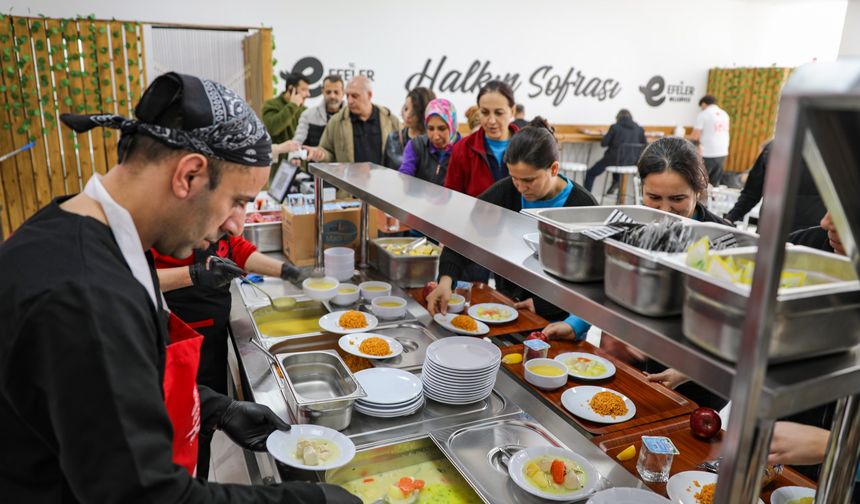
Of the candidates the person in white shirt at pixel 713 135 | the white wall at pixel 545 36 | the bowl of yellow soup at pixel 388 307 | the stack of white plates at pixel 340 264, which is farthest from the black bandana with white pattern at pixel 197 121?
the person in white shirt at pixel 713 135

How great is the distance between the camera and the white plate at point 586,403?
5.36ft

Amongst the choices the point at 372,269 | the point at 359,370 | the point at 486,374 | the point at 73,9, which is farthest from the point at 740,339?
the point at 73,9

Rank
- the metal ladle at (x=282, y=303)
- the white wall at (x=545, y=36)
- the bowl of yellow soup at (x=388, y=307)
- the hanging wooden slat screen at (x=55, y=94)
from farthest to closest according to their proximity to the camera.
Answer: the white wall at (x=545, y=36), the hanging wooden slat screen at (x=55, y=94), the metal ladle at (x=282, y=303), the bowl of yellow soup at (x=388, y=307)

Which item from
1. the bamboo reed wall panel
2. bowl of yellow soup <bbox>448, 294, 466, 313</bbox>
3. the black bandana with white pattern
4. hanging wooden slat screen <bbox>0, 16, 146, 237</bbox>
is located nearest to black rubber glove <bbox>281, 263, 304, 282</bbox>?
bowl of yellow soup <bbox>448, 294, 466, 313</bbox>

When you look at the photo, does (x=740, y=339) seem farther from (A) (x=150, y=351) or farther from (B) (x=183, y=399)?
(B) (x=183, y=399)

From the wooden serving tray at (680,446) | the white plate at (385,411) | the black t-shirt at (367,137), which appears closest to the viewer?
the wooden serving tray at (680,446)

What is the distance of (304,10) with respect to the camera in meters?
7.02

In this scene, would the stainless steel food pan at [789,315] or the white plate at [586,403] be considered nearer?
the stainless steel food pan at [789,315]

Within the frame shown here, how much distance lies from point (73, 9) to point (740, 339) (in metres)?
7.10

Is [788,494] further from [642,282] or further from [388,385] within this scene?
[388,385]

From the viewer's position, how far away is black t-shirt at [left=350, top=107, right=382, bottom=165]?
15.0 ft

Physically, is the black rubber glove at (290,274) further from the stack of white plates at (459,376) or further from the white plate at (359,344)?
the stack of white plates at (459,376)

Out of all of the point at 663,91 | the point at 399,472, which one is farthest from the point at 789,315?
the point at 663,91

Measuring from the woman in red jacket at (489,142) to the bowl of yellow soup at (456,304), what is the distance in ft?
3.49
